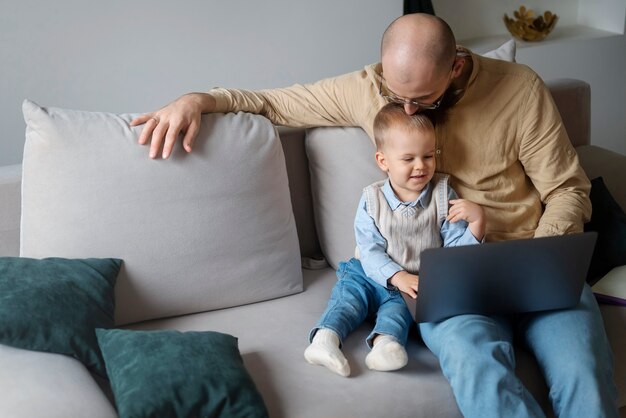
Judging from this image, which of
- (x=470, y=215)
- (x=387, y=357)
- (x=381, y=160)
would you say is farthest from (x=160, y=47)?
(x=387, y=357)

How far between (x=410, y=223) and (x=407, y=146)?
0.20m

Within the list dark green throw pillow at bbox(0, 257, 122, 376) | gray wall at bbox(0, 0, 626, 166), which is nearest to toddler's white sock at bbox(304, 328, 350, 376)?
dark green throw pillow at bbox(0, 257, 122, 376)

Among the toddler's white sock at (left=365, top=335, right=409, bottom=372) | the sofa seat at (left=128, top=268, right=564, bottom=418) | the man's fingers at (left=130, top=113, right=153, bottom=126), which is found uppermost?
the man's fingers at (left=130, top=113, right=153, bottom=126)

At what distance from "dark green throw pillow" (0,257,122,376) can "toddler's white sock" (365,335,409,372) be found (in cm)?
60

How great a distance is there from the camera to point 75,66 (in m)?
3.00

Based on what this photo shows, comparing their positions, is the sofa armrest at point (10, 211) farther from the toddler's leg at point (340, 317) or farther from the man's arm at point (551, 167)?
the man's arm at point (551, 167)

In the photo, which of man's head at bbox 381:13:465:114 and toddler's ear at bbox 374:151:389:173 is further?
toddler's ear at bbox 374:151:389:173

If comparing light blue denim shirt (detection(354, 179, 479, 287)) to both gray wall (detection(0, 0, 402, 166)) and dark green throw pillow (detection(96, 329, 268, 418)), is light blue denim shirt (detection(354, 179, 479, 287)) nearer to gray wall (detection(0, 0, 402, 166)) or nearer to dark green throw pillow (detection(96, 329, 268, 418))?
dark green throw pillow (detection(96, 329, 268, 418))

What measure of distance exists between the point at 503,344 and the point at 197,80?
1797 millimetres

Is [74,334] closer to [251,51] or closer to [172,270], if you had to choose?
[172,270]

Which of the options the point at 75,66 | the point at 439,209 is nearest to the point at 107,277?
the point at 439,209

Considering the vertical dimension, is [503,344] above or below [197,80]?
below

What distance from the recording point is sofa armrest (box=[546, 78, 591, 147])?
8.79 ft

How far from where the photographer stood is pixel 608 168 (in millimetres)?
2592
